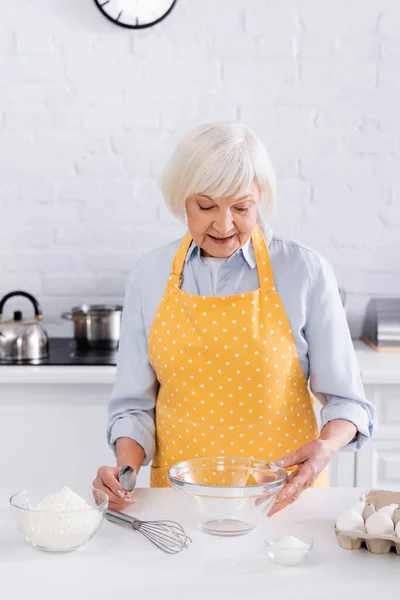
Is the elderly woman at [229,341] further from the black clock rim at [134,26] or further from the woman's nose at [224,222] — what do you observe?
the black clock rim at [134,26]

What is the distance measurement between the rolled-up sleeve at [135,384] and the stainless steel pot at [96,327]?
3.12 feet

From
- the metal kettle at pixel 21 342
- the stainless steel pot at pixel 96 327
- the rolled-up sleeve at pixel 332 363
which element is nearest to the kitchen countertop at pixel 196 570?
the rolled-up sleeve at pixel 332 363

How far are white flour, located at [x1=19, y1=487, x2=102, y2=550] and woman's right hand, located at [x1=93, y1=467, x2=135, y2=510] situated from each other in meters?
0.18

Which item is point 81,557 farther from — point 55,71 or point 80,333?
point 55,71

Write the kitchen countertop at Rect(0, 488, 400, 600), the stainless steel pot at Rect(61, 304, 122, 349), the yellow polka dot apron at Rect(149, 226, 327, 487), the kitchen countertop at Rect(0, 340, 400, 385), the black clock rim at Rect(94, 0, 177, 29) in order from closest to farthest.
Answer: the kitchen countertop at Rect(0, 488, 400, 600) → the yellow polka dot apron at Rect(149, 226, 327, 487) → the kitchen countertop at Rect(0, 340, 400, 385) → the stainless steel pot at Rect(61, 304, 122, 349) → the black clock rim at Rect(94, 0, 177, 29)

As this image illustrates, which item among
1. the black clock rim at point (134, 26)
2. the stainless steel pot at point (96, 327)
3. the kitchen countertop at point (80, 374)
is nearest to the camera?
the kitchen countertop at point (80, 374)

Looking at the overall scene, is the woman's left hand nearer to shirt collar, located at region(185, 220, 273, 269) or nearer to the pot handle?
shirt collar, located at region(185, 220, 273, 269)

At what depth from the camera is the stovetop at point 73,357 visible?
276 cm

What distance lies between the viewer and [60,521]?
4.45 ft

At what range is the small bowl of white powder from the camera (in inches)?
53.1

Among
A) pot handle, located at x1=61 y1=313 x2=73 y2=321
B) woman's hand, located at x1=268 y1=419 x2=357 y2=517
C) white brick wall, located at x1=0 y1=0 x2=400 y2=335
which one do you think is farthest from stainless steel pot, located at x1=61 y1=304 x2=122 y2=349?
woman's hand, located at x1=268 y1=419 x2=357 y2=517

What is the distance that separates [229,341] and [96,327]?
112 cm

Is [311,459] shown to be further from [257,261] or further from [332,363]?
[257,261]

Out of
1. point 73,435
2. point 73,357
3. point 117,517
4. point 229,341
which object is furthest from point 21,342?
point 117,517
